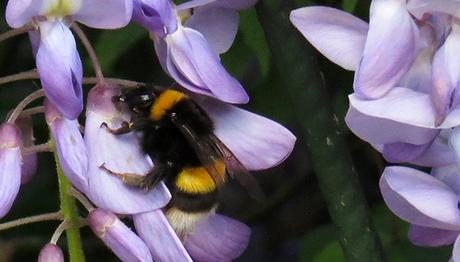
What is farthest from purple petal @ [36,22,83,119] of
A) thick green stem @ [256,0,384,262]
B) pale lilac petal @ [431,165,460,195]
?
pale lilac petal @ [431,165,460,195]

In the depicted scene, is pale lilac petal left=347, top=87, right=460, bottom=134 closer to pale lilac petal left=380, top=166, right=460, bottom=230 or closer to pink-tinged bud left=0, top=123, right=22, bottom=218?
pale lilac petal left=380, top=166, right=460, bottom=230

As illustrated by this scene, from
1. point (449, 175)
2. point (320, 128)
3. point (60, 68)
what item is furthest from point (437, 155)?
point (60, 68)

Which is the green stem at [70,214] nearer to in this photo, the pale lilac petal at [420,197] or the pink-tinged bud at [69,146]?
the pink-tinged bud at [69,146]

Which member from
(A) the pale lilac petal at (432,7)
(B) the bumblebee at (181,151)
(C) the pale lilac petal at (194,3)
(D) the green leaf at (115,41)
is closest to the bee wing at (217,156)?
(B) the bumblebee at (181,151)

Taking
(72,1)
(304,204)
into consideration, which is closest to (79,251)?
(72,1)

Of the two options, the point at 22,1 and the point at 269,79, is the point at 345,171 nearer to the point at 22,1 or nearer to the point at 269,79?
the point at 22,1

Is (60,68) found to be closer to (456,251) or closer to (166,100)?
(166,100)
